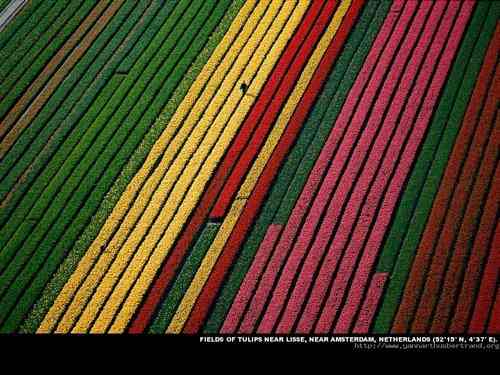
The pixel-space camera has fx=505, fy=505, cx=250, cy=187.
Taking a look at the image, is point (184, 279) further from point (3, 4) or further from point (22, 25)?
point (3, 4)

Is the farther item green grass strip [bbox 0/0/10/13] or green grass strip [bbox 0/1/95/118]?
green grass strip [bbox 0/0/10/13]

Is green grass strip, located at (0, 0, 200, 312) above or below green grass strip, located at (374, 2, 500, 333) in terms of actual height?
below

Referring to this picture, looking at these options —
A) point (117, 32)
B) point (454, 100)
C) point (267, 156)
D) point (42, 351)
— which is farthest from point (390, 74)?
point (42, 351)

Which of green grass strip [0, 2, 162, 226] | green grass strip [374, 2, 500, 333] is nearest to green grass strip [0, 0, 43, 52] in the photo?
green grass strip [0, 2, 162, 226]

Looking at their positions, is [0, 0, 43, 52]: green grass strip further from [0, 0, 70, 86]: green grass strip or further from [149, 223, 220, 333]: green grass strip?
[149, 223, 220, 333]: green grass strip

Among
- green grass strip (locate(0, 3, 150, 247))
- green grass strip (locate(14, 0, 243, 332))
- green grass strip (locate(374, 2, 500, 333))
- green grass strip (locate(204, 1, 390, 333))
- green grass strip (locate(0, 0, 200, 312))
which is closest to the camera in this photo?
green grass strip (locate(374, 2, 500, 333))

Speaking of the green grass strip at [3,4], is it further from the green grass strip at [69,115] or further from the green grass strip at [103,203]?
the green grass strip at [103,203]

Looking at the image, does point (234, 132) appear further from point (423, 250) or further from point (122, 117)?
point (423, 250)
